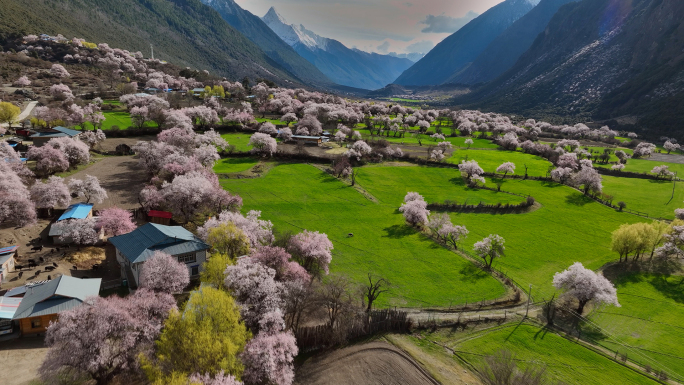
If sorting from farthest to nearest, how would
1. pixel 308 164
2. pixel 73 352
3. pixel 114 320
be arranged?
pixel 308 164 < pixel 114 320 < pixel 73 352

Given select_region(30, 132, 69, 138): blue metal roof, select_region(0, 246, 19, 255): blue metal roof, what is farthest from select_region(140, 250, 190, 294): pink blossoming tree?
select_region(30, 132, 69, 138): blue metal roof

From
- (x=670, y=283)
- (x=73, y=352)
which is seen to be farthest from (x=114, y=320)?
(x=670, y=283)

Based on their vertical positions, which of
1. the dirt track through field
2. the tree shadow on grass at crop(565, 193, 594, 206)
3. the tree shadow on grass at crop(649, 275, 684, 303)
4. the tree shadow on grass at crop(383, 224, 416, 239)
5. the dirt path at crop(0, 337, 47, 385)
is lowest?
the dirt path at crop(0, 337, 47, 385)

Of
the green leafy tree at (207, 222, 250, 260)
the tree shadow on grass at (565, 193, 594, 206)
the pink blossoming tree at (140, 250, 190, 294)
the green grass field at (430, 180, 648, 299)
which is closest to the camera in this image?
the pink blossoming tree at (140, 250, 190, 294)

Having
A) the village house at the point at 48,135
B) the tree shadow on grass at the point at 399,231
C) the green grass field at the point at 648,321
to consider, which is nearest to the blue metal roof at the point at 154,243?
the tree shadow on grass at the point at 399,231

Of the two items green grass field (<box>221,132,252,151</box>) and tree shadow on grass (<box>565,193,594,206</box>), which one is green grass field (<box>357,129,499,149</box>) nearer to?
green grass field (<box>221,132,252,151</box>)

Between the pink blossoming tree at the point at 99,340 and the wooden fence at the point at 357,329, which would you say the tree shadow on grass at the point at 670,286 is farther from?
the pink blossoming tree at the point at 99,340

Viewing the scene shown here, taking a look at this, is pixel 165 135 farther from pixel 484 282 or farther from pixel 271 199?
pixel 484 282
